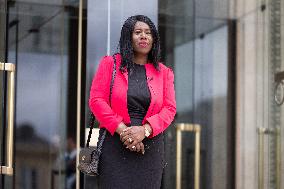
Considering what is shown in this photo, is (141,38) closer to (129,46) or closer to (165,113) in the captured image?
(129,46)

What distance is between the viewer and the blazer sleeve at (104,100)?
10.7ft

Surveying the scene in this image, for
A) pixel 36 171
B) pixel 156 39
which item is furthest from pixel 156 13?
pixel 156 39

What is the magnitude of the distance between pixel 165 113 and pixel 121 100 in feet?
0.73

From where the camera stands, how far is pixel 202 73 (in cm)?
601

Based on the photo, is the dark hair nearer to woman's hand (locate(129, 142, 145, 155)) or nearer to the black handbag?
the black handbag

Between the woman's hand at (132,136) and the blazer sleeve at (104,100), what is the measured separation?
0.07 meters

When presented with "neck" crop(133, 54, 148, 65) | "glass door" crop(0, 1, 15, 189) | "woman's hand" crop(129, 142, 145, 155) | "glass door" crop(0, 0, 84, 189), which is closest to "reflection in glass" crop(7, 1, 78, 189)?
"glass door" crop(0, 0, 84, 189)

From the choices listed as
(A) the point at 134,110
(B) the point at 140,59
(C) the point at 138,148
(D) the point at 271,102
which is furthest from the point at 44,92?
(C) the point at 138,148

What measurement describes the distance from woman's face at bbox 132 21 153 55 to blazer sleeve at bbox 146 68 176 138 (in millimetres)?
197

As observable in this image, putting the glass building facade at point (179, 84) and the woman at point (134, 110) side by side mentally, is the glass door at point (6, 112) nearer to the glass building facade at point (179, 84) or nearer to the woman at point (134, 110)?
the glass building facade at point (179, 84)

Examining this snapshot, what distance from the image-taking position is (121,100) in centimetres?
332

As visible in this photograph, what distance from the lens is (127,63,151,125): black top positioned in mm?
3354

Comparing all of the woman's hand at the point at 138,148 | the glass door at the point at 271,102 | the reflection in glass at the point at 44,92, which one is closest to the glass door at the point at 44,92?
the reflection in glass at the point at 44,92

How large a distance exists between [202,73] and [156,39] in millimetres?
2562
